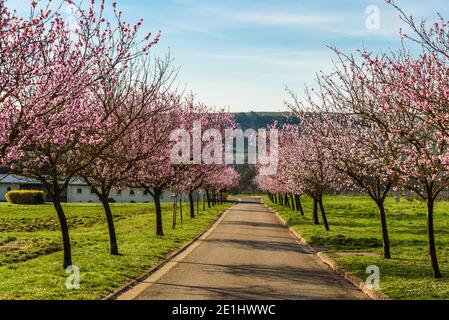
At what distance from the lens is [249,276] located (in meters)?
16.6

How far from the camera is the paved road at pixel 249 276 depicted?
13.6 metres

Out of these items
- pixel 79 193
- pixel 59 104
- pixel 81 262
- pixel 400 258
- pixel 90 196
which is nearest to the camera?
pixel 59 104

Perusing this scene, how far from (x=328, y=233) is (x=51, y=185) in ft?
56.2

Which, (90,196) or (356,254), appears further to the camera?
(90,196)

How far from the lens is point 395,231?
3438 centimetres

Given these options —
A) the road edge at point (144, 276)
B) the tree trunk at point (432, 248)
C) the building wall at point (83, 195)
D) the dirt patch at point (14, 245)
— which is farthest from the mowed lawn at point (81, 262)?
the building wall at point (83, 195)

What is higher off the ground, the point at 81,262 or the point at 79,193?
the point at 79,193

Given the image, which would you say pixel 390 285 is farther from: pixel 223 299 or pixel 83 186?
pixel 83 186

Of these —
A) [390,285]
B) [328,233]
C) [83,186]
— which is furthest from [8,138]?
[83,186]

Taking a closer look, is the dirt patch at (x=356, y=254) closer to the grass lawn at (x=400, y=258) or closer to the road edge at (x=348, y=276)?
the grass lawn at (x=400, y=258)

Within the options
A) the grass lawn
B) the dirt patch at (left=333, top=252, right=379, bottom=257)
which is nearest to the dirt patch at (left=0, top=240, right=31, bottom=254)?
the grass lawn

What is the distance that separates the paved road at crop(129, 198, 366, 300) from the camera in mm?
13586

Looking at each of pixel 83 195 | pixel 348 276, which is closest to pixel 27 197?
pixel 83 195

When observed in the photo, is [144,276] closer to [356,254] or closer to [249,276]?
[249,276]
